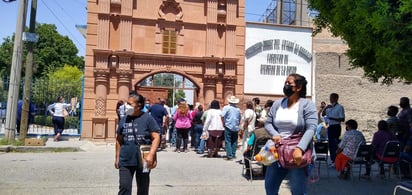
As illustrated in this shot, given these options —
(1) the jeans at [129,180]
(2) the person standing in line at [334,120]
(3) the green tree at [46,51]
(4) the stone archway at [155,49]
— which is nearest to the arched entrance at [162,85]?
(4) the stone archway at [155,49]

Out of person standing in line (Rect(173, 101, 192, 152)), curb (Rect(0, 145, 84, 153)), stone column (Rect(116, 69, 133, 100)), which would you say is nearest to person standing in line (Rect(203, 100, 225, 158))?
person standing in line (Rect(173, 101, 192, 152))

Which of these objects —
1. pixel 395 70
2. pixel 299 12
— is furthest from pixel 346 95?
pixel 395 70

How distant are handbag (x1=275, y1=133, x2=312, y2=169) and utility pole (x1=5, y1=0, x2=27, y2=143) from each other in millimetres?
10871

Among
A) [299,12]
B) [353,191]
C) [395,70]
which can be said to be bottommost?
[353,191]

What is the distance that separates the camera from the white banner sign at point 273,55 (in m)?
18.2

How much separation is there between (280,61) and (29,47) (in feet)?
35.5

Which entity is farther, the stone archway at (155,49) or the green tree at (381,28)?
the stone archway at (155,49)

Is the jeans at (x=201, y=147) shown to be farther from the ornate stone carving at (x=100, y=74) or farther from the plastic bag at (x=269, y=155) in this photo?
the plastic bag at (x=269, y=155)

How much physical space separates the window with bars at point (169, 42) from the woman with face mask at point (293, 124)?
13078 mm

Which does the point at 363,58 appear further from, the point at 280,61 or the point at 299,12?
the point at 299,12

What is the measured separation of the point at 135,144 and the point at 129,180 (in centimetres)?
44

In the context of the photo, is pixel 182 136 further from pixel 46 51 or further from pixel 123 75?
pixel 46 51

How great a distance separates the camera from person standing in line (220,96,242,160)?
1085cm

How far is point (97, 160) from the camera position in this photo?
34.0 ft
